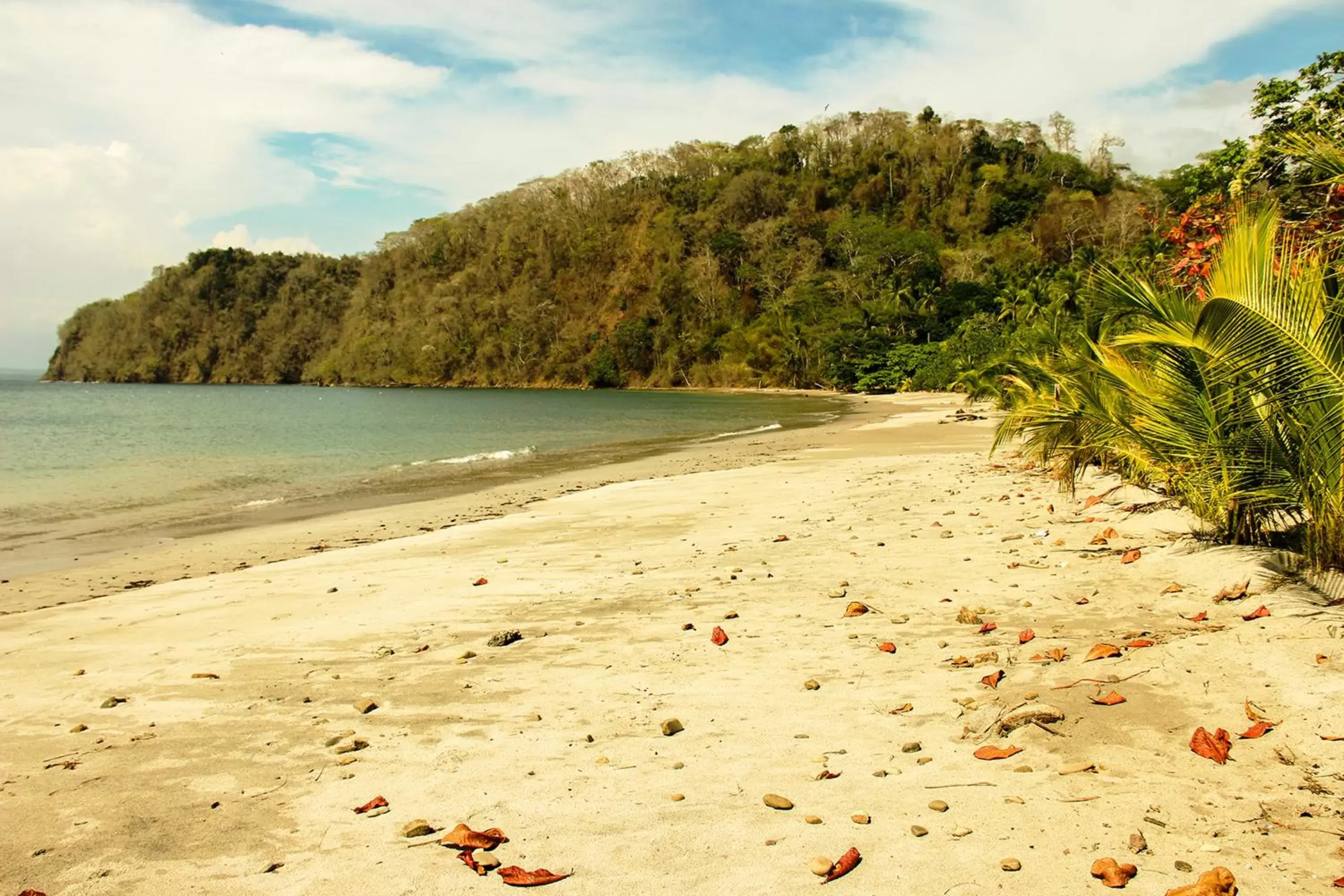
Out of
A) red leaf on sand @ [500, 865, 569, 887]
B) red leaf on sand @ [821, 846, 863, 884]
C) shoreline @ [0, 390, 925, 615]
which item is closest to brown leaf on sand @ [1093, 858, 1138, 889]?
red leaf on sand @ [821, 846, 863, 884]

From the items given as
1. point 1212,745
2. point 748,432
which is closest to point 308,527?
point 1212,745

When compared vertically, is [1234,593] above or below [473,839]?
above

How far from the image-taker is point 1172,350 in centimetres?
568

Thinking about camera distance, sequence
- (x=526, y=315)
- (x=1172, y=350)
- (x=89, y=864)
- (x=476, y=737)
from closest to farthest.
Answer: (x=89, y=864), (x=476, y=737), (x=1172, y=350), (x=526, y=315)

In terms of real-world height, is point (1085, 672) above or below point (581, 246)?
below

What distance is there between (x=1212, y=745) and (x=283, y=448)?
29.5m

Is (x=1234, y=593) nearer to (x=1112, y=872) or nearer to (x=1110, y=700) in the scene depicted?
(x=1110, y=700)

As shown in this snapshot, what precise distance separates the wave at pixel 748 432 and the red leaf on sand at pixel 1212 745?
24.4 meters

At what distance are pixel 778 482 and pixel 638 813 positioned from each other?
10.3 meters

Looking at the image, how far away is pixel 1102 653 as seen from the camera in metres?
4.22

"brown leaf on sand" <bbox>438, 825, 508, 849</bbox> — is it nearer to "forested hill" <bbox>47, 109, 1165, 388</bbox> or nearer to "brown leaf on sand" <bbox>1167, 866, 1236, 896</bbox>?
"brown leaf on sand" <bbox>1167, 866, 1236, 896</bbox>

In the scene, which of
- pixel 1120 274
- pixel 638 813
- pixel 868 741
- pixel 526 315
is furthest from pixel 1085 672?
pixel 526 315

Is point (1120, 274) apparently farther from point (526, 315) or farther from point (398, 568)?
point (526, 315)

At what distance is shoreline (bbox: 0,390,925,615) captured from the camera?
9.25 m
